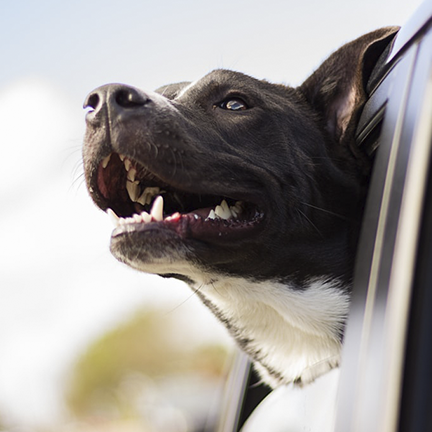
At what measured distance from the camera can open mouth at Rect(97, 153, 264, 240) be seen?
2.30 m

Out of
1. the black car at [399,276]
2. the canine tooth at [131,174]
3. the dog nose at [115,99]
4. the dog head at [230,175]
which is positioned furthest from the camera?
the canine tooth at [131,174]

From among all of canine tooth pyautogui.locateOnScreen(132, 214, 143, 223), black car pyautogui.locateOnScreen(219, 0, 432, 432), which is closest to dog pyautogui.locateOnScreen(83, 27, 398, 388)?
canine tooth pyautogui.locateOnScreen(132, 214, 143, 223)

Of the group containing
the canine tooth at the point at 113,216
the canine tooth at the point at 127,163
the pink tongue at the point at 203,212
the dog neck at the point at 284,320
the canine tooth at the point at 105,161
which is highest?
the canine tooth at the point at 105,161

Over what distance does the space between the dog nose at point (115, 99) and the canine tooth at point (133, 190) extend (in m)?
0.31

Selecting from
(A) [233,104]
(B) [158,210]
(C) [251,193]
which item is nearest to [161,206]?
(B) [158,210]

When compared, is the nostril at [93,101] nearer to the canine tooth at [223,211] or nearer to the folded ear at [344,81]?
the canine tooth at [223,211]

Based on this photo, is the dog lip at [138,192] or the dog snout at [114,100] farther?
the dog lip at [138,192]

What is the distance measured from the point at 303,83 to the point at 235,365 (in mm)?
1377

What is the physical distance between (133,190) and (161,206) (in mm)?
168

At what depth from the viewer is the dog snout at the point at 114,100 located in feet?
7.05

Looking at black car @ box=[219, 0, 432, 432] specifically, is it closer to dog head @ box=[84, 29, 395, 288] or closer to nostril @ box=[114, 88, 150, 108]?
dog head @ box=[84, 29, 395, 288]

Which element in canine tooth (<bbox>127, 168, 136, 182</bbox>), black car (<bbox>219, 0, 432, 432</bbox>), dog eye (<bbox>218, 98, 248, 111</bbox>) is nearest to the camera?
black car (<bbox>219, 0, 432, 432</bbox>)

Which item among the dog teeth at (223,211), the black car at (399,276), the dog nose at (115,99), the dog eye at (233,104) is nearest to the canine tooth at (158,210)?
the dog teeth at (223,211)

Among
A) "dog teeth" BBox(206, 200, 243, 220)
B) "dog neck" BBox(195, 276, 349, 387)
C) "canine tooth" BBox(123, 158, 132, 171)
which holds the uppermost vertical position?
"canine tooth" BBox(123, 158, 132, 171)
